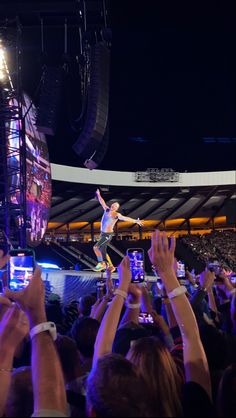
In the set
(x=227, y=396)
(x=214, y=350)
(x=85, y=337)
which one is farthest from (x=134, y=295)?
(x=227, y=396)

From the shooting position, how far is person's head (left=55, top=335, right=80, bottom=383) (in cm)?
218

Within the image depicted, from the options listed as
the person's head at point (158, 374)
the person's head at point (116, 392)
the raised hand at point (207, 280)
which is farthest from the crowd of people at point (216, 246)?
the person's head at point (116, 392)

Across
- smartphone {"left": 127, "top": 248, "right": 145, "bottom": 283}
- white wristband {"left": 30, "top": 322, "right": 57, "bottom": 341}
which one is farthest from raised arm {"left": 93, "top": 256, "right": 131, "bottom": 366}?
smartphone {"left": 127, "top": 248, "right": 145, "bottom": 283}

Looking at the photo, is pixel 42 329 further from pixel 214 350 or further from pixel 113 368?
pixel 214 350

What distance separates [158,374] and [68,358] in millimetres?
769

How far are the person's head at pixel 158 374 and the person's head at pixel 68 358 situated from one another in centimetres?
52

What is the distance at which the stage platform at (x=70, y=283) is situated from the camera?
11210 mm

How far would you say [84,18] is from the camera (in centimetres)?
766

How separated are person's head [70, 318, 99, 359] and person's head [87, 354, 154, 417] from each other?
1.42 meters

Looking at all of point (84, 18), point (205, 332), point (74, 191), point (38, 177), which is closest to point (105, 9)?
point (84, 18)

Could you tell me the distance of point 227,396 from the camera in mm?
1538

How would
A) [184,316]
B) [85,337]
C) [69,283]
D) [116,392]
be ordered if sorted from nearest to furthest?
[116,392]
[184,316]
[85,337]
[69,283]

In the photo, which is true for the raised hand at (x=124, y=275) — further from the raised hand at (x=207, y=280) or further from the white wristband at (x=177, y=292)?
the raised hand at (x=207, y=280)

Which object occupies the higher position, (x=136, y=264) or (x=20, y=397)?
(x=136, y=264)
